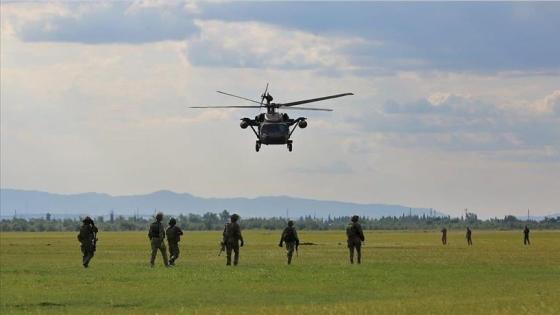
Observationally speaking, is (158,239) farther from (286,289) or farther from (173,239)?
(286,289)

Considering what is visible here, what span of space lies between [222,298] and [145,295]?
78.7 inches

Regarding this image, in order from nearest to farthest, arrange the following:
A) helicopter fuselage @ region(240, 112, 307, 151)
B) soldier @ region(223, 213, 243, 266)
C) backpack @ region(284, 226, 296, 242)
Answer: soldier @ region(223, 213, 243, 266) < backpack @ region(284, 226, 296, 242) < helicopter fuselage @ region(240, 112, 307, 151)

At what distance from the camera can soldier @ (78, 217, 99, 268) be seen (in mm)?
41781

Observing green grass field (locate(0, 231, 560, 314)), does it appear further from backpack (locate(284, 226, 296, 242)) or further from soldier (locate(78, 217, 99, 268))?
backpack (locate(284, 226, 296, 242))

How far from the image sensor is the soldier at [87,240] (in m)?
41.8

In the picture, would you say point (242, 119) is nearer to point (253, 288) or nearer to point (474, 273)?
point (474, 273)

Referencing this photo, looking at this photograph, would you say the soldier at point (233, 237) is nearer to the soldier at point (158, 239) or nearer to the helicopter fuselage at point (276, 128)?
the soldier at point (158, 239)

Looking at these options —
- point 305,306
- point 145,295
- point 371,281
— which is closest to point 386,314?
point 305,306

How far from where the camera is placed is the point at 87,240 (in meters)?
41.9

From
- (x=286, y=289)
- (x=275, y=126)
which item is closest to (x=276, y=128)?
(x=275, y=126)

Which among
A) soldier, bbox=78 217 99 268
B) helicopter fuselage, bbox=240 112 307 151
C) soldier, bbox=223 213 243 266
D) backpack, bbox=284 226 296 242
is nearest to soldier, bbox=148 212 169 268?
soldier, bbox=78 217 99 268

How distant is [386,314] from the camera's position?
23375 mm

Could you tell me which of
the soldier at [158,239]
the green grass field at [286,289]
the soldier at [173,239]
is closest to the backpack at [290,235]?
the green grass field at [286,289]

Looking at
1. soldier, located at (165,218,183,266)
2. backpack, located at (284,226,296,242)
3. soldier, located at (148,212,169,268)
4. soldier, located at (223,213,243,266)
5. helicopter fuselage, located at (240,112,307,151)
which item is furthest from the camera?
helicopter fuselage, located at (240,112,307,151)
